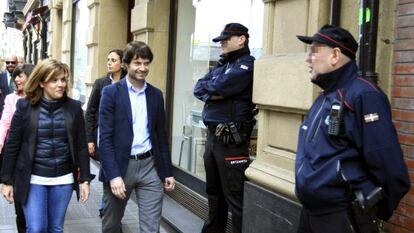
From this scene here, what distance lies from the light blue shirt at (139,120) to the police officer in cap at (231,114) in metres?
0.64

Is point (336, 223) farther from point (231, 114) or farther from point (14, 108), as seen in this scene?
point (14, 108)

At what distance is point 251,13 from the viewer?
5.86 meters

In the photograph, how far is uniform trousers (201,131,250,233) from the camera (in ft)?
15.0

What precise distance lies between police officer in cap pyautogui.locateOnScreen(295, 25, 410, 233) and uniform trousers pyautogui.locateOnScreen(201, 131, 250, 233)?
5.52 feet

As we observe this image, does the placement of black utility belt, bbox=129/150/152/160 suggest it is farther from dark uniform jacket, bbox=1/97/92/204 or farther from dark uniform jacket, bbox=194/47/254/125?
dark uniform jacket, bbox=194/47/254/125

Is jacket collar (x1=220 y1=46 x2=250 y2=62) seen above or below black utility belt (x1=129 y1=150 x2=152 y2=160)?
above

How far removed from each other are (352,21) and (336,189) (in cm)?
141

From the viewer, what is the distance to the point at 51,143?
399 centimetres

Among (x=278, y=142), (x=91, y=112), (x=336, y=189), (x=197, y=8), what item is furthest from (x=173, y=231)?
(x=336, y=189)

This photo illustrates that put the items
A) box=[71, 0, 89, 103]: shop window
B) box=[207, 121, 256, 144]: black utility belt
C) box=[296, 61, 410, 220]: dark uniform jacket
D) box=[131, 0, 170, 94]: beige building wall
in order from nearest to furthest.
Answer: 1. box=[296, 61, 410, 220]: dark uniform jacket
2. box=[207, 121, 256, 144]: black utility belt
3. box=[131, 0, 170, 94]: beige building wall
4. box=[71, 0, 89, 103]: shop window

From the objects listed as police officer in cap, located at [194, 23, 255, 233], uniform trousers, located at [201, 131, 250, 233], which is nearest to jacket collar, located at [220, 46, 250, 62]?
police officer in cap, located at [194, 23, 255, 233]

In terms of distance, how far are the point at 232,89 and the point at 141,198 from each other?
1150 millimetres

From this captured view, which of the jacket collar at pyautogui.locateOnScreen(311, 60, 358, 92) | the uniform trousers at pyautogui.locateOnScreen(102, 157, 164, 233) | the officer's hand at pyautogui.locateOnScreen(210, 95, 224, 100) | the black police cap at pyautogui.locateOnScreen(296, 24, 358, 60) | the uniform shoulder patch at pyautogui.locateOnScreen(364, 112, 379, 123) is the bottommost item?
the uniform trousers at pyautogui.locateOnScreen(102, 157, 164, 233)

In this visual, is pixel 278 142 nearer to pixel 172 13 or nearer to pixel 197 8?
pixel 197 8
